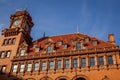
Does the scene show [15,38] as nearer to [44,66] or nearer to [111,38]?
[44,66]

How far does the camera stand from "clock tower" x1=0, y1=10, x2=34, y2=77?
4472cm

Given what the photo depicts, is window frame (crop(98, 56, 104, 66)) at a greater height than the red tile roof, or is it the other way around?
the red tile roof

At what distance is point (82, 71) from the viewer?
37500mm

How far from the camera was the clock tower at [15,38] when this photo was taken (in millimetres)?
44719

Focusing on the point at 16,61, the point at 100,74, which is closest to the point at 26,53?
the point at 16,61

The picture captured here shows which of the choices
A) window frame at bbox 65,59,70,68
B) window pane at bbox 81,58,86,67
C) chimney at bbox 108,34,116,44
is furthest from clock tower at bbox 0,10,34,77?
chimney at bbox 108,34,116,44

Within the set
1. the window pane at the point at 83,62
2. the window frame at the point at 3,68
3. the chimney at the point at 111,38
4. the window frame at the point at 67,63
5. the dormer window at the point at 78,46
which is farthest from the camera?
the window frame at the point at 3,68

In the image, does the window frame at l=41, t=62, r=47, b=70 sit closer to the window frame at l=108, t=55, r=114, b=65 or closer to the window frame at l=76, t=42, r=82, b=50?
the window frame at l=76, t=42, r=82, b=50

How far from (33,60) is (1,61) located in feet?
25.6

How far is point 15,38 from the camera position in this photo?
157 feet

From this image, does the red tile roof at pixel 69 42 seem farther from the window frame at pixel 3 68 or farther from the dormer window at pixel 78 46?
the window frame at pixel 3 68

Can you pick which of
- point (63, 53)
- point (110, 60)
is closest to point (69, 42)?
point (63, 53)

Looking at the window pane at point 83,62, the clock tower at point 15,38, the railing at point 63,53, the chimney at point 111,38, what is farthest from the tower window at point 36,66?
the chimney at point 111,38

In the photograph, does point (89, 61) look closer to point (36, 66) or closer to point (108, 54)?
point (108, 54)
